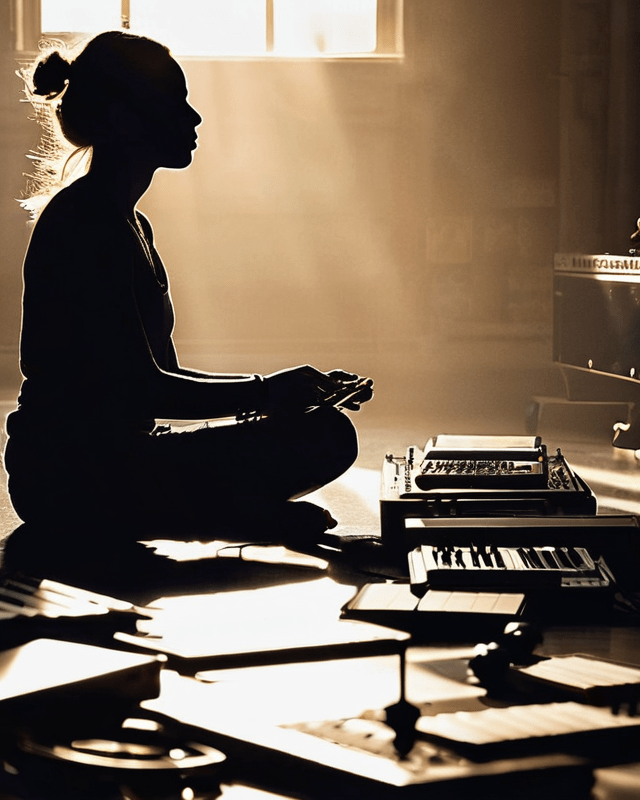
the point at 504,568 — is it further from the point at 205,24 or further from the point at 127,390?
the point at 205,24

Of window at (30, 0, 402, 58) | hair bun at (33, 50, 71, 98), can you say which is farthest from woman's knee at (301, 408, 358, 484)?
window at (30, 0, 402, 58)

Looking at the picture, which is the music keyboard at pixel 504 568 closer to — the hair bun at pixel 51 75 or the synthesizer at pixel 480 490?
the synthesizer at pixel 480 490

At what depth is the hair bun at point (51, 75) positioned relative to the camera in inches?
116

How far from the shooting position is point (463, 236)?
796cm

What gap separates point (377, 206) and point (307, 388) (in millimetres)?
5270

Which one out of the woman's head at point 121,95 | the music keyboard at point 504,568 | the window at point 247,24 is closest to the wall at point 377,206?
the window at point 247,24

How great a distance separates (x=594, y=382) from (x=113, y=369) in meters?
3.22

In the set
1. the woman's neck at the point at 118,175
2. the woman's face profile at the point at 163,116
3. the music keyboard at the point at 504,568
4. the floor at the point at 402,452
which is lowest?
the floor at the point at 402,452

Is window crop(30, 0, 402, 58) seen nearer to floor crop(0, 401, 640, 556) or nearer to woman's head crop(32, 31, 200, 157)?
floor crop(0, 401, 640, 556)

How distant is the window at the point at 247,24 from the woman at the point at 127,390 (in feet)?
16.5

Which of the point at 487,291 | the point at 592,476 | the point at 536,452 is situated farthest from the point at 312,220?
the point at 536,452

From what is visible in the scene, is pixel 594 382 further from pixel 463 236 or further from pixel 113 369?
pixel 113 369

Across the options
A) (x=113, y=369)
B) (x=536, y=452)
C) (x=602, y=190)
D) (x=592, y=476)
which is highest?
(x=602, y=190)

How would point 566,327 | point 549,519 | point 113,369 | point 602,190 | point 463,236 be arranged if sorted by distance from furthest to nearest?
point 463,236
point 602,190
point 566,327
point 113,369
point 549,519
